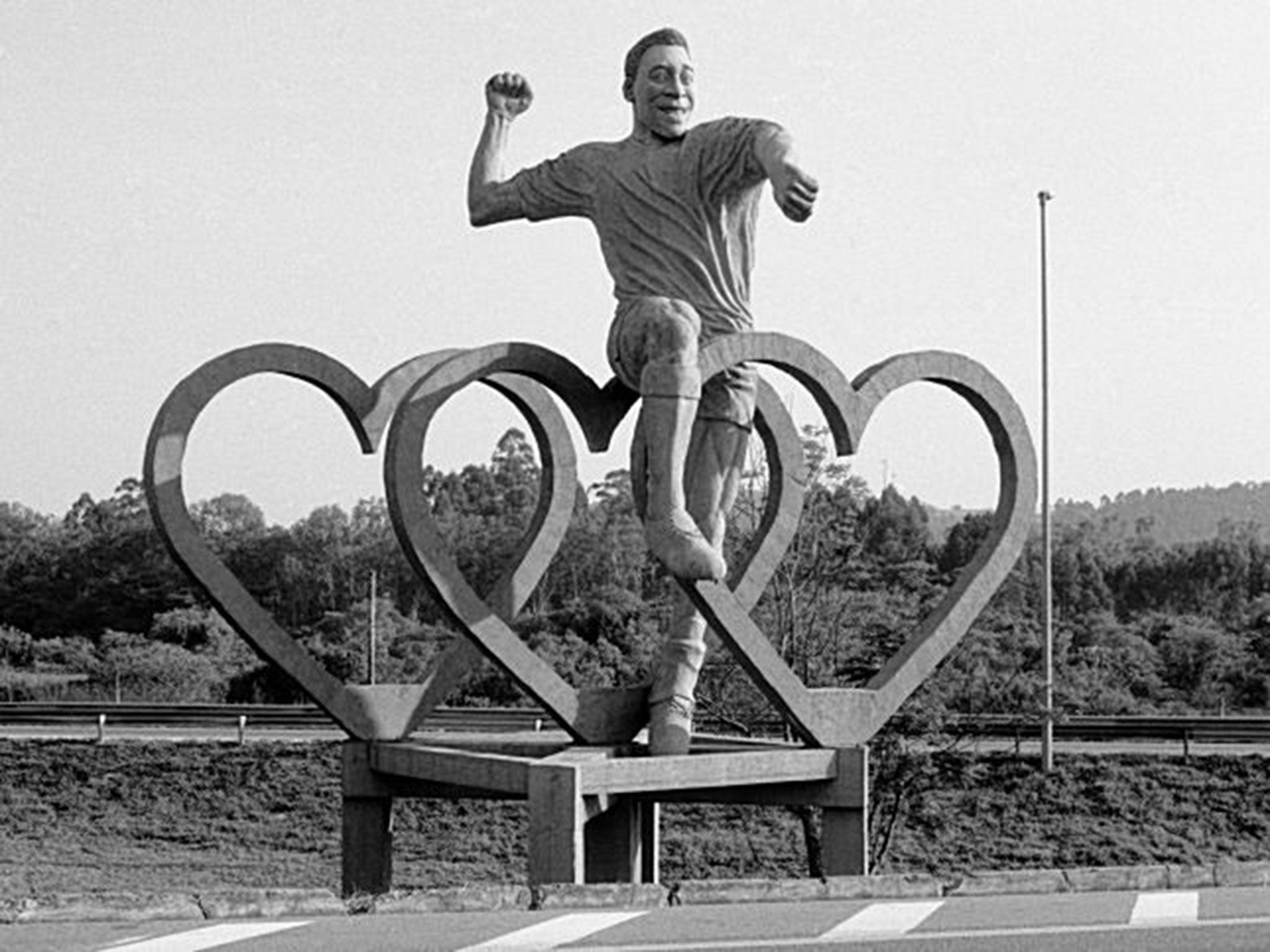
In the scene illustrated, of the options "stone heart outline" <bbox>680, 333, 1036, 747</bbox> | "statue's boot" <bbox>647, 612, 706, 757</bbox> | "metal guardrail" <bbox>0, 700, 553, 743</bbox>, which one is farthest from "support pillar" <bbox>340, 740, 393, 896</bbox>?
"metal guardrail" <bbox>0, 700, 553, 743</bbox>

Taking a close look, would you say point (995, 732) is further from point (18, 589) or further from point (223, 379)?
point (18, 589)

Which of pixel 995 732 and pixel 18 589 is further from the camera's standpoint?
pixel 18 589

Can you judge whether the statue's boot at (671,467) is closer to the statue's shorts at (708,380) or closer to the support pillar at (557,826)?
the statue's shorts at (708,380)

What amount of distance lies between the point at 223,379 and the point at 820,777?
15.2 feet

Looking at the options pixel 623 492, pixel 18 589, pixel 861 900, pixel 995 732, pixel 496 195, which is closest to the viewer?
pixel 861 900

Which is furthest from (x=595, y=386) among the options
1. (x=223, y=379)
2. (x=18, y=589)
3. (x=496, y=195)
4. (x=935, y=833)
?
(x=18, y=589)

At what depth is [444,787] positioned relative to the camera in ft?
42.6

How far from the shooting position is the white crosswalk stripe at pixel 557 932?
671cm

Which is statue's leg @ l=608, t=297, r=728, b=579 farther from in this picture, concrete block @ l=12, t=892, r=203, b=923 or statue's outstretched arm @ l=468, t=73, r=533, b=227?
concrete block @ l=12, t=892, r=203, b=923

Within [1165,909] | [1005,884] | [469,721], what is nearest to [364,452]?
[1005,884]

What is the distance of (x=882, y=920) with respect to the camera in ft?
23.9

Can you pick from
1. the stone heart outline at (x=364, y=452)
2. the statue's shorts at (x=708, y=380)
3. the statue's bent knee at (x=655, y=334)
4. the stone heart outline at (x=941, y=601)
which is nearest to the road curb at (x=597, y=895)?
the stone heart outline at (x=941, y=601)

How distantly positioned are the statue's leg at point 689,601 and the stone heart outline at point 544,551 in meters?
0.31

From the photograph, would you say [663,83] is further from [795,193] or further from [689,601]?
[689,601]
